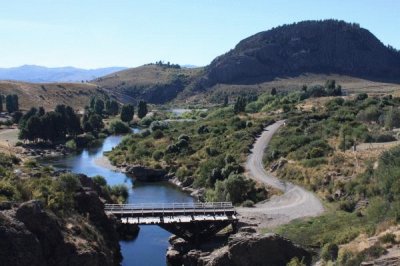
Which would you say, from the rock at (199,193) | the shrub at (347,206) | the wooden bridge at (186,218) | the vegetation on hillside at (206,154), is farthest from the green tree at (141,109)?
the shrub at (347,206)

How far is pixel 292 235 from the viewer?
5197cm

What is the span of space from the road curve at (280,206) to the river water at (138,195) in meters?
9.68

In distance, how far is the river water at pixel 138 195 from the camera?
55.8m

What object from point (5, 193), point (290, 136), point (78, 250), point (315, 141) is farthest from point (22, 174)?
point (290, 136)

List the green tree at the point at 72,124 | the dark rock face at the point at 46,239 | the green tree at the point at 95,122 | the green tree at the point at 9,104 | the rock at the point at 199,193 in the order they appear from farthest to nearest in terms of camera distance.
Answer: the green tree at the point at 9,104 → the green tree at the point at 95,122 → the green tree at the point at 72,124 → the rock at the point at 199,193 → the dark rock face at the point at 46,239

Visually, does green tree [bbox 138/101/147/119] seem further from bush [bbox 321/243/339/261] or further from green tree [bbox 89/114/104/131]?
bush [bbox 321/243/339/261]

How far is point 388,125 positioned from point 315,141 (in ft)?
59.6

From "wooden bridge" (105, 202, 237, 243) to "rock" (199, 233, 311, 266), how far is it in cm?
984

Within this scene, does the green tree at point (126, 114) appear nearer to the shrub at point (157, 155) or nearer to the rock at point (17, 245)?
the shrub at point (157, 155)

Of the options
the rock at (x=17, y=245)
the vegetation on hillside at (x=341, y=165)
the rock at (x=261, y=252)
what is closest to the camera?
the rock at (x=17, y=245)

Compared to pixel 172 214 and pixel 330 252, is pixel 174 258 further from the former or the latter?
pixel 330 252

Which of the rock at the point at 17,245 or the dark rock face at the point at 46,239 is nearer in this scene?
the rock at the point at 17,245

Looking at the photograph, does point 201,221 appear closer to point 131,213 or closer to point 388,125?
point 131,213

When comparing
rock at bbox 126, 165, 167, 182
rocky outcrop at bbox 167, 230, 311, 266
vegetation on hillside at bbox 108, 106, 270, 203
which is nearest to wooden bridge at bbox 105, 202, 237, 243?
rocky outcrop at bbox 167, 230, 311, 266
